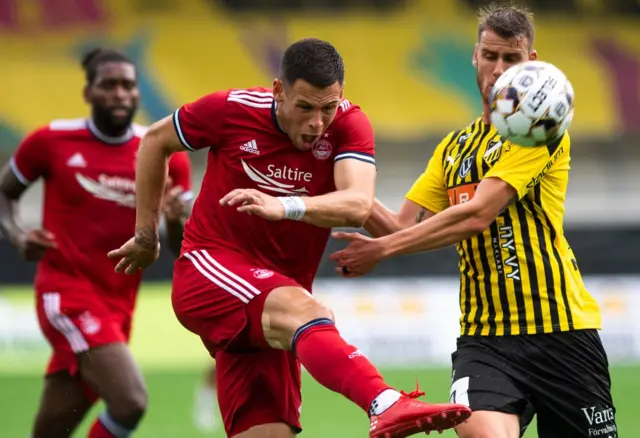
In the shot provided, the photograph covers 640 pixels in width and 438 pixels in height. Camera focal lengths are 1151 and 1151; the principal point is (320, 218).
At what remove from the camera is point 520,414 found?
5312 mm

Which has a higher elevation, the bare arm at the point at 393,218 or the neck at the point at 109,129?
the neck at the point at 109,129

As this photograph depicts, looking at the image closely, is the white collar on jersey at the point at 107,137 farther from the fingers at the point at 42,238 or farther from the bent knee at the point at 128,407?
the bent knee at the point at 128,407

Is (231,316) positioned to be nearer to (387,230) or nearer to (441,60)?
(387,230)

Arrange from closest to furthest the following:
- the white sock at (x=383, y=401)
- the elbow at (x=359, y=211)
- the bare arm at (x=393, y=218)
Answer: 1. the white sock at (x=383, y=401)
2. the elbow at (x=359, y=211)
3. the bare arm at (x=393, y=218)

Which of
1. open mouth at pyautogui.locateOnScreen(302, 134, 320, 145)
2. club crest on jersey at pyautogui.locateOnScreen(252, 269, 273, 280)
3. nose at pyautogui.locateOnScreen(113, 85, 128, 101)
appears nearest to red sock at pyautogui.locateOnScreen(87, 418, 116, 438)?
nose at pyautogui.locateOnScreen(113, 85, 128, 101)

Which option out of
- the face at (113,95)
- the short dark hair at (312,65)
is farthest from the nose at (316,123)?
the face at (113,95)

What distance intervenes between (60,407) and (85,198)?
1.40 metres

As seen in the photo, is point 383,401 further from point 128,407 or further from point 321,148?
point 128,407

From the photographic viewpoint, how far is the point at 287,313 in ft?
16.7

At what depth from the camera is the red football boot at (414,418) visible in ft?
15.1

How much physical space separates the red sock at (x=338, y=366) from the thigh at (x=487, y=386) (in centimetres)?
56

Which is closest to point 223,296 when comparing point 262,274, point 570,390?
point 262,274

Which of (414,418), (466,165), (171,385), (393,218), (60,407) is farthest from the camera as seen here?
(171,385)

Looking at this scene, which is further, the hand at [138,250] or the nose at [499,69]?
the hand at [138,250]
